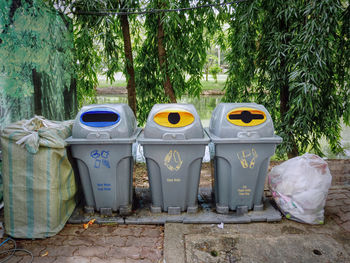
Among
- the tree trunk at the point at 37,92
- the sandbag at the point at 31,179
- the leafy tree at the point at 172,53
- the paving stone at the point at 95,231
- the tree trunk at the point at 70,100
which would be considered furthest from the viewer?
the leafy tree at the point at 172,53

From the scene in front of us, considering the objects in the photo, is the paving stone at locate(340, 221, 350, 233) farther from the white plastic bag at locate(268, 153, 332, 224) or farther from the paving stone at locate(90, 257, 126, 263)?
the paving stone at locate(90, 257, 126, 263)

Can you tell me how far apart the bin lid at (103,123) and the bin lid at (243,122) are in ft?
3.07

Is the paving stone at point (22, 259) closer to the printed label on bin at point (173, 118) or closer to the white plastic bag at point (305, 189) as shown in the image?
the printed label on bin at point (173, 118)

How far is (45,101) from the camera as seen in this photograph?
121 inches

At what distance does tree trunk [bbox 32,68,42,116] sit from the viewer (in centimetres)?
291

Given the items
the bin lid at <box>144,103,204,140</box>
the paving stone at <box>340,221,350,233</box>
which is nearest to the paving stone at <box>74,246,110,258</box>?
Answer: the bin lid at <box>144,103,204,140</box>

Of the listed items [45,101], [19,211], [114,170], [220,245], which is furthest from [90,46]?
[220,245]

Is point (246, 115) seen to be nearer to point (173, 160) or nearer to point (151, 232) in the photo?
point (173, 160)

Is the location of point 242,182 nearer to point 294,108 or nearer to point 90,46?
point 294,108

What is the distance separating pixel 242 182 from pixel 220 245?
661 millimetres

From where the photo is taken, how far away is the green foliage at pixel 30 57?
8.50 feet

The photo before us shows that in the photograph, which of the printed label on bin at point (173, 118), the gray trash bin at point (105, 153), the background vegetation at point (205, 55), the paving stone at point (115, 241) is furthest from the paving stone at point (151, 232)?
the background vegetation at point (205, 55)

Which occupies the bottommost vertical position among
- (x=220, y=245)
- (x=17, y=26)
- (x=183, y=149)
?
(x=220, y=245)

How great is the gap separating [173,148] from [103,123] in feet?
2.37
